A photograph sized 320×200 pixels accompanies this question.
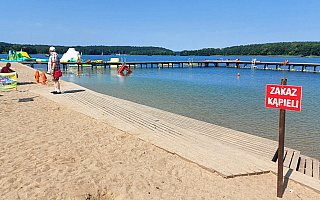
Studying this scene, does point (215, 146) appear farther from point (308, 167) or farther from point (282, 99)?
point (282, 99)

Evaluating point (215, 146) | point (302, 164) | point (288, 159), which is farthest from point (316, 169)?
point (215, 146)

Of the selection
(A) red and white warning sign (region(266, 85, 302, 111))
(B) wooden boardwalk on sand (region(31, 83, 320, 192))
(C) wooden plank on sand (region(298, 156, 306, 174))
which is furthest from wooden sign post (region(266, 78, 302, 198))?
(C) wooden plank on sand (region(298, 156, 306, 174))

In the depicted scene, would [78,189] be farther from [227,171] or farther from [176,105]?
[176,105]

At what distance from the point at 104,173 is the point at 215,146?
9.82 ft

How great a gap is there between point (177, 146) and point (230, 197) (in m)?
2.22

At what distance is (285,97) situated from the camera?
357 cm

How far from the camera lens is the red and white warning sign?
3.44 m

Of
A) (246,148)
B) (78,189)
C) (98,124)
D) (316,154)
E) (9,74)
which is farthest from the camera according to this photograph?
(9,74)

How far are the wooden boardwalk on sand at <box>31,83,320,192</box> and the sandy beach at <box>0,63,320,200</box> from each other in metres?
0.25

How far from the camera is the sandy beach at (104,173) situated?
3.74 meters

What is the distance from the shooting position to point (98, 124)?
7656 millimetres

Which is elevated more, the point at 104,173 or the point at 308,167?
the point at 104,173

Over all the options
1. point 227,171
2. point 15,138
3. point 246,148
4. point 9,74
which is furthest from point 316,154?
point 9,74

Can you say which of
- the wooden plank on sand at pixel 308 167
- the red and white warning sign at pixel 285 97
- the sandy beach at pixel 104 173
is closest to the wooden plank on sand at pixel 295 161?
the wooden plank on sand at pixel 308 167
